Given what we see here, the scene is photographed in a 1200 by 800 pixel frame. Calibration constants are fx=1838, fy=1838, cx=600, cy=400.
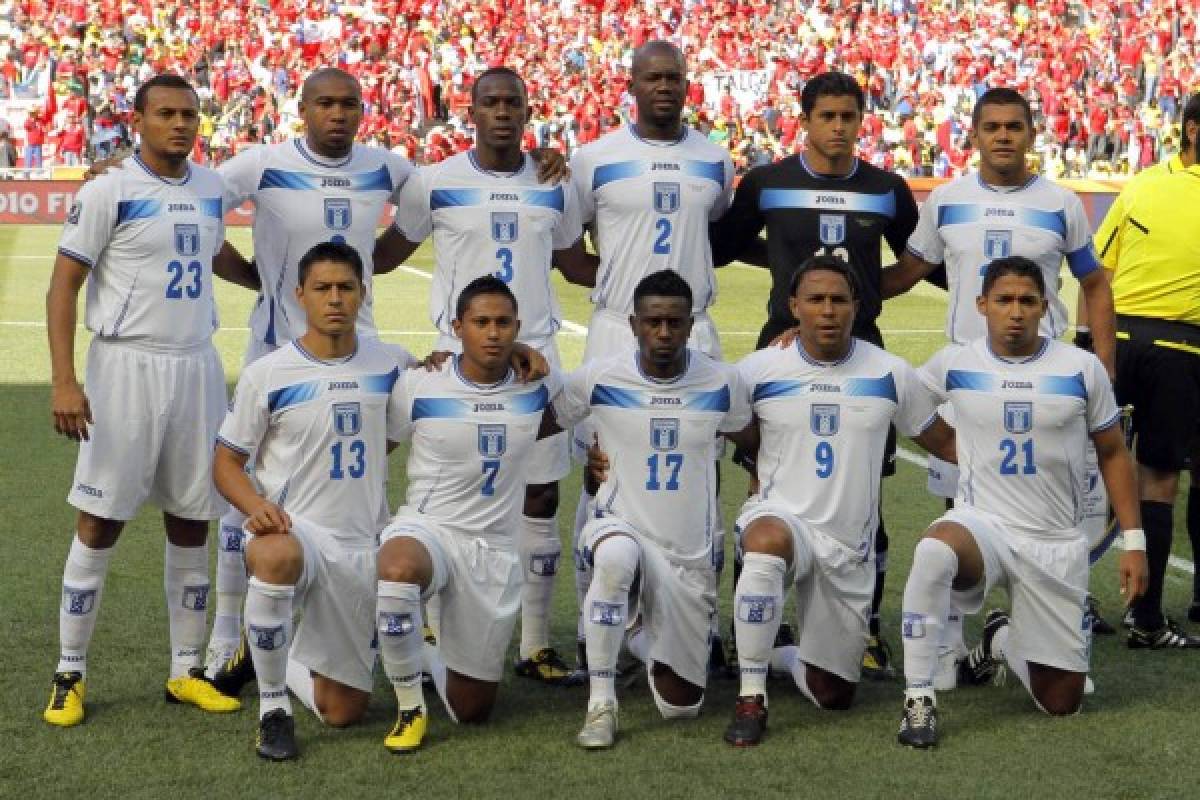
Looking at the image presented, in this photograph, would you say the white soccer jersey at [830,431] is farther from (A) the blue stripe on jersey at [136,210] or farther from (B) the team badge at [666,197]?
(A) the blue stripe on jersey at [136,210]

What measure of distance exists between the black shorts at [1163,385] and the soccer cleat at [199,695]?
3.73 meters

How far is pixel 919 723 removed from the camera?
19.1 feet

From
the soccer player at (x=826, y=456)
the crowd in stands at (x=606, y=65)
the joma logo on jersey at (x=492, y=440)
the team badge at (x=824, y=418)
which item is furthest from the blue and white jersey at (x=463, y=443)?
the crowd in stands at (x=606, y=65)

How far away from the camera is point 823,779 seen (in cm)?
546

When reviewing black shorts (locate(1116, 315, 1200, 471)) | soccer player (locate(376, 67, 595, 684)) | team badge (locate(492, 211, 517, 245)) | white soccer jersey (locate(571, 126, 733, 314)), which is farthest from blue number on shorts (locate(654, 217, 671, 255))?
black shorts (locate(1116, 315, 1200, 471))

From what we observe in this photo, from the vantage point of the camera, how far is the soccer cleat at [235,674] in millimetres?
6328

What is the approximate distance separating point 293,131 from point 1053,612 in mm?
28034

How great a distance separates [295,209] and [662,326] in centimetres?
158

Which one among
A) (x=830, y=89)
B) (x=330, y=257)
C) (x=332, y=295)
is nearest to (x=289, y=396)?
(x=332, y=295)

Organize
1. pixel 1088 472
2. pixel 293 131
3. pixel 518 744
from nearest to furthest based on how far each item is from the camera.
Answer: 1. pixel 518 744
2. pixel 1088 472
3. pixel 293 131

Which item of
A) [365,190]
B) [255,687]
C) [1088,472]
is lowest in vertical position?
[255,687]

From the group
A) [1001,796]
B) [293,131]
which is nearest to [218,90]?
[293,131]

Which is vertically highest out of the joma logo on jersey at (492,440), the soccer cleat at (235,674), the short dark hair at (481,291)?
the short dark hair at (481,291)

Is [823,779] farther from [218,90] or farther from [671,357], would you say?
[218,90]
